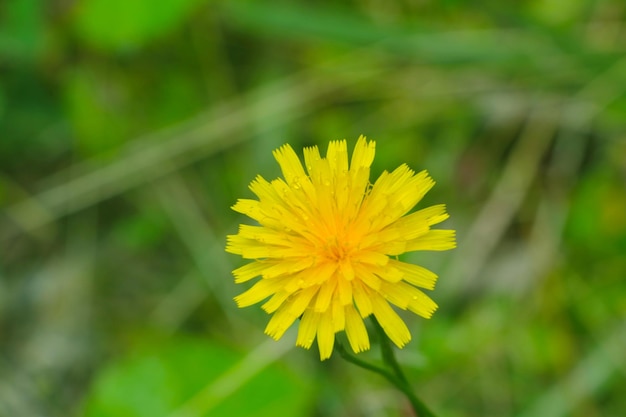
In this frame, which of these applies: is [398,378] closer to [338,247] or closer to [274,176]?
[338,247]

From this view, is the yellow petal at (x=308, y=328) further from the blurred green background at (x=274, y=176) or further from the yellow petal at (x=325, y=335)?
the blurred green background at (x=274, y=176)

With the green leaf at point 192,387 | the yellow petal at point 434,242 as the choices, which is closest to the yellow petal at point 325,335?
the yellow petal at point 434,242

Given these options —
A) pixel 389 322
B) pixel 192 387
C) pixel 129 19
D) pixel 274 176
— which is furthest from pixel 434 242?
pixel 129 19

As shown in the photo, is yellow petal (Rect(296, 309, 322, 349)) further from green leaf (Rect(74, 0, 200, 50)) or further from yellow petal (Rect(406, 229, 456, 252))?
green leaf (Rect(74, 0, 200, 50))

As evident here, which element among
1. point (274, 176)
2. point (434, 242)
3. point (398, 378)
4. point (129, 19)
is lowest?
point (398, 378)

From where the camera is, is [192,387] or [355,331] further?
[192,387]

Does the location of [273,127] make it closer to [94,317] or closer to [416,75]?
[416,75]

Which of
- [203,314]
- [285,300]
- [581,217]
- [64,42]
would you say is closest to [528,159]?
[581,217]

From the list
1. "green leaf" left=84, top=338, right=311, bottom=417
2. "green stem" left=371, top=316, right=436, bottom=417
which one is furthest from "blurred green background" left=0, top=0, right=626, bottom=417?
"green stem" left=371, top=316, right=436, bottom=417
